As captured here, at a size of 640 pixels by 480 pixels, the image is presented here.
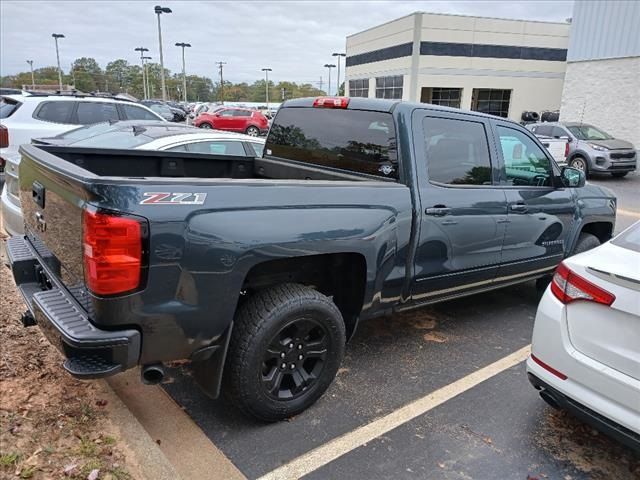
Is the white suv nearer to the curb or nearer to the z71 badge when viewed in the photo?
the curb

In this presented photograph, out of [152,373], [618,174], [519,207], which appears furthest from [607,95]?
[152,373]

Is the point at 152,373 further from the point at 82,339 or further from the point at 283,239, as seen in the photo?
the point at 283,239

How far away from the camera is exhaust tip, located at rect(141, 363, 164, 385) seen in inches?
100

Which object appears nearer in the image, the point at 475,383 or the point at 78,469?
the point at 78,469

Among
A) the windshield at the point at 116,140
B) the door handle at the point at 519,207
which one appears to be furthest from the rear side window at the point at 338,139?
the windshield at the point at 116,140

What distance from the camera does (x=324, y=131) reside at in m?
4.18

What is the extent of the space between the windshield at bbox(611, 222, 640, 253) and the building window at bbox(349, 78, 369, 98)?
1894 inches

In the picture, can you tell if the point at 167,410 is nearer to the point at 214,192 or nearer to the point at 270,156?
the point at 214,192

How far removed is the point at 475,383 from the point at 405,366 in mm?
507

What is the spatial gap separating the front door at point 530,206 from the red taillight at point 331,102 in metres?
→ 1.29

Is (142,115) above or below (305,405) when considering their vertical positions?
above

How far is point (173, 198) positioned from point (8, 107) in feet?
28.4

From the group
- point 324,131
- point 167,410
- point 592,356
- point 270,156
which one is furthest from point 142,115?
point 592,356

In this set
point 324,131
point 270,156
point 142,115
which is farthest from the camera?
point 142,115
